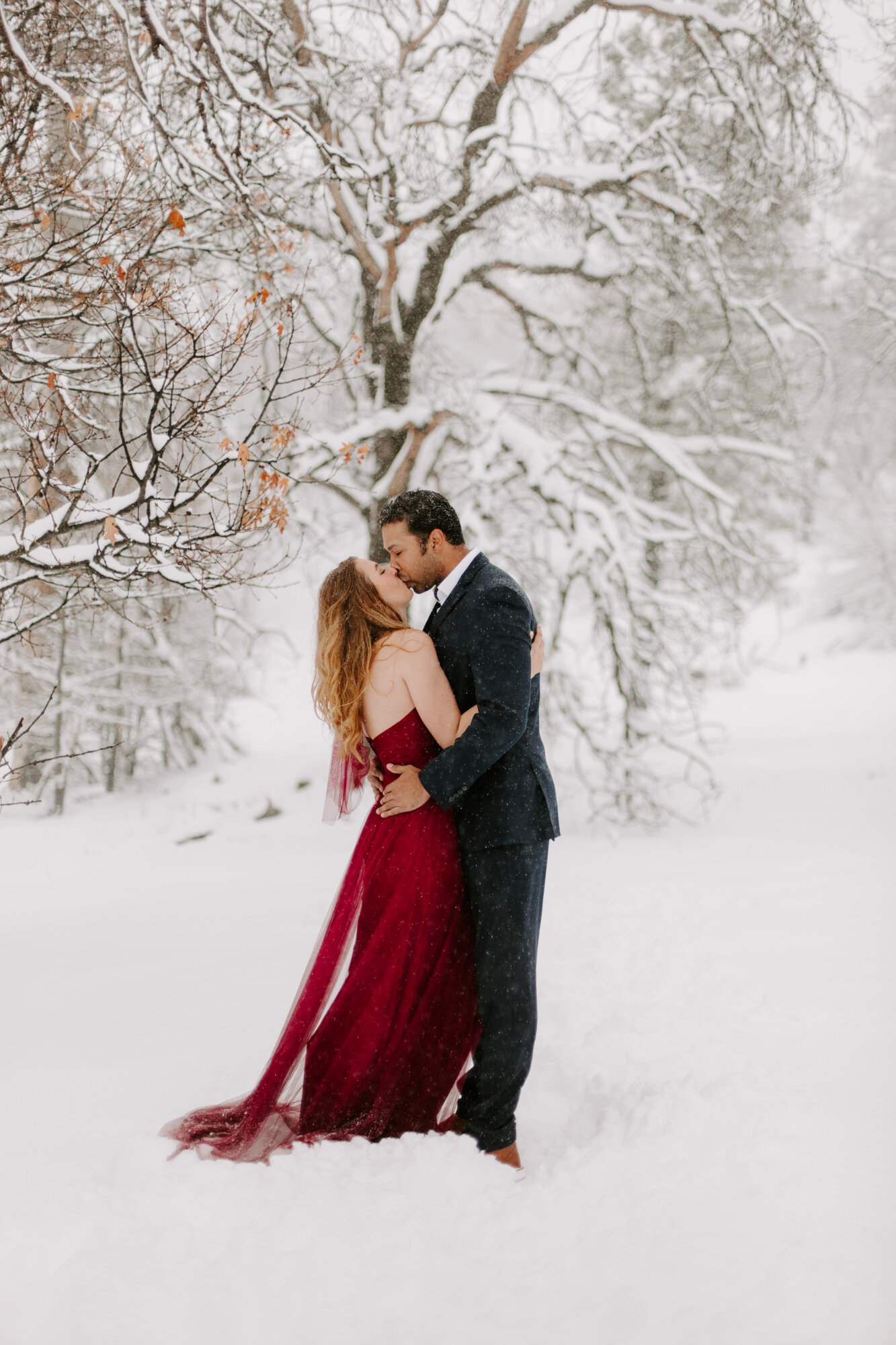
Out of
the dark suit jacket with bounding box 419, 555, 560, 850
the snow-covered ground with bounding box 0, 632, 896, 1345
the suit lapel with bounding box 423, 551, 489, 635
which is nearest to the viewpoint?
the snow-covered ground with bounding box 0, 632, 896, 1345

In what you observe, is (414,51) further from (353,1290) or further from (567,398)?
(353,1290)

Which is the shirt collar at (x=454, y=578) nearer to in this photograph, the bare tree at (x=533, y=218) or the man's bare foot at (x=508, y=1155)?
the man's bare foot at (x=508, y=1155)

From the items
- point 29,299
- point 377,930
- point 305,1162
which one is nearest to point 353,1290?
point 305,1162

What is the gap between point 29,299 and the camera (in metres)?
3.54

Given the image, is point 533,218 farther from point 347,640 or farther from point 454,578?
point 347,640

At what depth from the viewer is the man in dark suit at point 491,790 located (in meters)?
2.92

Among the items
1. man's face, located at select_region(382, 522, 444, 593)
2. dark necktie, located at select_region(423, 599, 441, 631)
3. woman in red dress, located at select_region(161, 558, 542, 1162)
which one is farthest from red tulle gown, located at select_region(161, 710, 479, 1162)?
man's face, located at select_region(382, 522, 444, 593)

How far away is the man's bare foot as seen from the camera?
3021 mm

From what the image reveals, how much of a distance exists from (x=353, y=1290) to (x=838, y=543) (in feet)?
90.8

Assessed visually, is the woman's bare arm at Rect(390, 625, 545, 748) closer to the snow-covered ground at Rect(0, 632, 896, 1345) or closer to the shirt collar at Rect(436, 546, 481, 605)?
the shirt collar at Rect(436, 546, 481, 605)

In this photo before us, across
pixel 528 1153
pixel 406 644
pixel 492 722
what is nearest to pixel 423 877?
pixel 492 722

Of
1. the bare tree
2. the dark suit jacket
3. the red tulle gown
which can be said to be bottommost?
the red tulle gown

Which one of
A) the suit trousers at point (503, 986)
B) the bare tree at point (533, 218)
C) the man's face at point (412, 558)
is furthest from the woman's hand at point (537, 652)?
the bare tree at point (533, 218)

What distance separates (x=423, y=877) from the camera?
124 inches
